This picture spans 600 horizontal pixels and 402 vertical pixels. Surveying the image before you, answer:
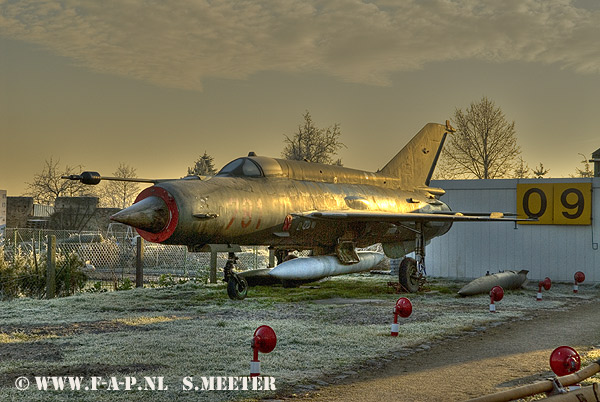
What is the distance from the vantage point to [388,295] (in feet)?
57.3

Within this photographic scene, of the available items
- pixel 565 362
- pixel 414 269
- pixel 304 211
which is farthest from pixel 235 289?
pixel 565 362

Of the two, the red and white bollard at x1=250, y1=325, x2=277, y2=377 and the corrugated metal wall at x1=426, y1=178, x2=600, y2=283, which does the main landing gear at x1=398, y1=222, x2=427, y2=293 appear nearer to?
the corrugated metal wall at x1=426, y1=178, x2=600, y2=283

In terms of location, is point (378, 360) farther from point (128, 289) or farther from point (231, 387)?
point (128, 289)

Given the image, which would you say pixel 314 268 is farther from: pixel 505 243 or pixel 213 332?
pixel 505 243

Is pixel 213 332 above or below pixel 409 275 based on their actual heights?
below

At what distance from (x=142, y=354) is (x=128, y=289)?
9.48 meters

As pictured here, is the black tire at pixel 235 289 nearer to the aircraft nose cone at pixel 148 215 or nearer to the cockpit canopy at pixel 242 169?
the cockpit canopy at pixel 242 169

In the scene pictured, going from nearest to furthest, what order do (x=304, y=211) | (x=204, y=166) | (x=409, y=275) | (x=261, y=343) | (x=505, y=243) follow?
1. (x=261, y=343)
2. (x=304, y=211)
3. (x=409, y=275)
4. (x=505, y=243)
5. (x=204, y=166)

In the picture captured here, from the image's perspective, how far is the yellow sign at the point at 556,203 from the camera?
21688 millimetres

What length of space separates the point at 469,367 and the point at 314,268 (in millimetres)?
7795

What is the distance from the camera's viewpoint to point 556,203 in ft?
72.4

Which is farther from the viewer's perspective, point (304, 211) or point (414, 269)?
point (414, 269)

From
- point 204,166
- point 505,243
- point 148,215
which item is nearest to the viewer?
point 148,215

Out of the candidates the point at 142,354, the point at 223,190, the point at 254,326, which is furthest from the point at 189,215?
the point at 142,354
